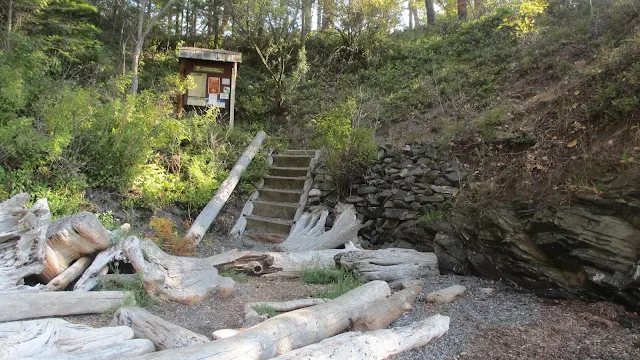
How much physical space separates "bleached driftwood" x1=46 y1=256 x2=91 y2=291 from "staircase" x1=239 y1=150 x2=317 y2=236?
3.82 meters

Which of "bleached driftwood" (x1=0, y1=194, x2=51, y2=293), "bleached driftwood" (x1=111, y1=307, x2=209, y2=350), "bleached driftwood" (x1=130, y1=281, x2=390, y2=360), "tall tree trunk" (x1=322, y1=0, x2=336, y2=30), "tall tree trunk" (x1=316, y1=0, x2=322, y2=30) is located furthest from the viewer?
"tall tree trunk" (x1=316, y1=0, x2=322, y2=30)

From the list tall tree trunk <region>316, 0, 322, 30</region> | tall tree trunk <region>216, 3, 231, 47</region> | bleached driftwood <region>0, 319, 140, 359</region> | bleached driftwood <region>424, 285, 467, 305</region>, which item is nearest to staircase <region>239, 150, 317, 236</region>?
bleached driftwood <region>424, 285, 467, 305</region>

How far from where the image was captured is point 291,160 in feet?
32.7

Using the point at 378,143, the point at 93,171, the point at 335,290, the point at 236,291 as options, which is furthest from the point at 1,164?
the point at 378,143

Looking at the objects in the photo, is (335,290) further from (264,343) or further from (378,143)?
(378,143)

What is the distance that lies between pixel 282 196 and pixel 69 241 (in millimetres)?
4860

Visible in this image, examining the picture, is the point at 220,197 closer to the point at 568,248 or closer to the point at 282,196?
the point at 282,196

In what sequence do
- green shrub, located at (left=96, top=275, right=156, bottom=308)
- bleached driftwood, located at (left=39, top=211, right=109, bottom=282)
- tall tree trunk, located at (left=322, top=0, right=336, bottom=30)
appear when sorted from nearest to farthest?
green shrub, located at (left=96, top=275, right=156, bottom=308), bleached driftwood, located at (left=39, top=211, right=109, bottom=282), tall tree trunk, located at (left=322, top=0, right=336, bottom=30)

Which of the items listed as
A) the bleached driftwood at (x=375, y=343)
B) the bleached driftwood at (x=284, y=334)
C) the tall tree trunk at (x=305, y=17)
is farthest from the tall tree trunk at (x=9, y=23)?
the bleached driftwood at (x=375, y=343)

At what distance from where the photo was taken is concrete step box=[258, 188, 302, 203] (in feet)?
29.2

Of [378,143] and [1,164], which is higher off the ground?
[378,143]

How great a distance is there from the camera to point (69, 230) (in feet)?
15.0

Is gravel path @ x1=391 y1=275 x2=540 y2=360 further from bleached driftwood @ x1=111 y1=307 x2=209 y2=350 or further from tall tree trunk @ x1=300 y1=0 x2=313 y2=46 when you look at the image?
tall tree trunk @ x1=300 y1=0 x2=313 y2=46

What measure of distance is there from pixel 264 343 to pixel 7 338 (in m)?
1.76
